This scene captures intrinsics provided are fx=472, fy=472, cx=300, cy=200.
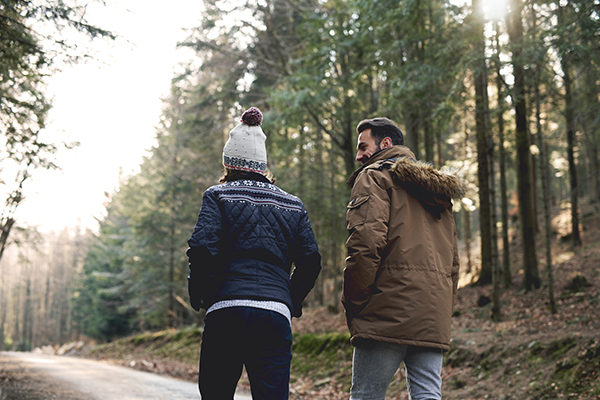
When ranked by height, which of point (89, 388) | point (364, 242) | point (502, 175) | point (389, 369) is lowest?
point (89, 388)

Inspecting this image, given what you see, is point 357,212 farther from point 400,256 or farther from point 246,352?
point 246,352

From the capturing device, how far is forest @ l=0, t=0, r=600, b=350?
9.05 metres

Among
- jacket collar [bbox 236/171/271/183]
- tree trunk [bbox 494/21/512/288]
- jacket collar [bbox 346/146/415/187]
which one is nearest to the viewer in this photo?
jacket collar [bbox 236/171/271/183]

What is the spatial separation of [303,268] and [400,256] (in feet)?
1.85

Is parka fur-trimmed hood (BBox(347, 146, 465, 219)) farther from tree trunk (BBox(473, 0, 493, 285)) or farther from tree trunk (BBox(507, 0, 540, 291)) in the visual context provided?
tree trunk (BBox(507, 0, 540, 291))

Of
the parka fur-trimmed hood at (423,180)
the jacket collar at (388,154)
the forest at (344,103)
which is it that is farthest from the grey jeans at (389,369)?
the forest at (344,103)

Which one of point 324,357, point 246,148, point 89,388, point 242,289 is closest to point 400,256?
point 242,289

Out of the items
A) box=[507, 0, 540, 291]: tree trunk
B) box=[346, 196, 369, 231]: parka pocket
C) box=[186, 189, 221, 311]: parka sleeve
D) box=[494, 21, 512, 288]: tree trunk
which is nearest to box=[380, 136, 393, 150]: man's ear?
box=[346, 196, 369, 231]: parka pocket

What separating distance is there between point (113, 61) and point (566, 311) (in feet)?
32.5

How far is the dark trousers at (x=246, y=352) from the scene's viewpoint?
2393 mm

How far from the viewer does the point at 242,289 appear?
2.41m

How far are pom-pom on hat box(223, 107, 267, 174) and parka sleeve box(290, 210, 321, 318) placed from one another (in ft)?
1.56

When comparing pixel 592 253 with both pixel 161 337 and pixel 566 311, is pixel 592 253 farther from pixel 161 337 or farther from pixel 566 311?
pixel 161 337

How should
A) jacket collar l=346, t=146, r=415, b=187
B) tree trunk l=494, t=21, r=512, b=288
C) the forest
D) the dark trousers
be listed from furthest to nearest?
tree trunk l=494, t=21, r=512, b=288
the forest
jacket collar l=346, t=146, r=415, b=187
the dark trousers
